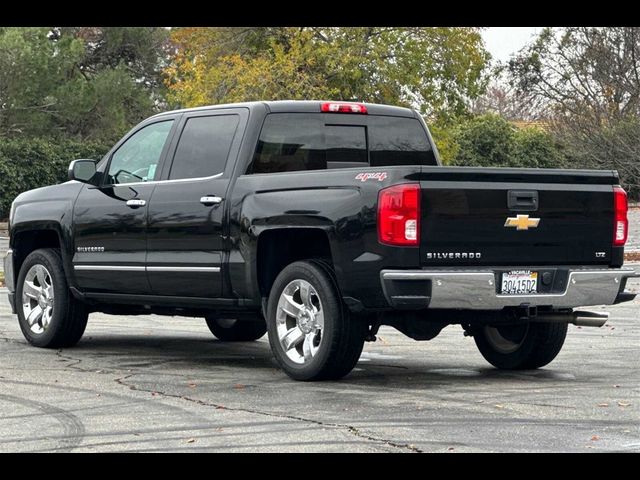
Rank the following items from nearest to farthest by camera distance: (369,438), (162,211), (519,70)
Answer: (369,438)
(162,211)
(519,70)

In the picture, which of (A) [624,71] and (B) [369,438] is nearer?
(B) [369,438]

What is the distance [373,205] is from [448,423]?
6.08 ft

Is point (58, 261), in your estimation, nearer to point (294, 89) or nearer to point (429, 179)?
point (429, 179)

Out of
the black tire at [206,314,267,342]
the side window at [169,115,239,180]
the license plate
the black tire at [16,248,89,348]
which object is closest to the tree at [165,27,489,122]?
the black tire at [206,314,267,342]

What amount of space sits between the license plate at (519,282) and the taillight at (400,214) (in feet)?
2.37

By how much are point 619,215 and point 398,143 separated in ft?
6.82

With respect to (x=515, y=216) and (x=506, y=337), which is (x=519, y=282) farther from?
(x=506, y=337)

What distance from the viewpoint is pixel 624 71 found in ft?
110

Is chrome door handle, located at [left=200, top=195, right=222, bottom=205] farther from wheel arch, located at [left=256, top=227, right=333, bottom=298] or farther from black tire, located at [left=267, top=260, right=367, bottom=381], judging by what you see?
black tire, located at [left=267, top=260, right=367, bottom=381]

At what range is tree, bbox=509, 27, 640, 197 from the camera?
32031 mm

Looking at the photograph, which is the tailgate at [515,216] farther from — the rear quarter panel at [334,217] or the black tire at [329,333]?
the black tire at [329,333]

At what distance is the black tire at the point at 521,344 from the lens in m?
10.5

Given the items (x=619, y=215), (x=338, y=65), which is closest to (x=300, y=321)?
(x=619, y=215)
